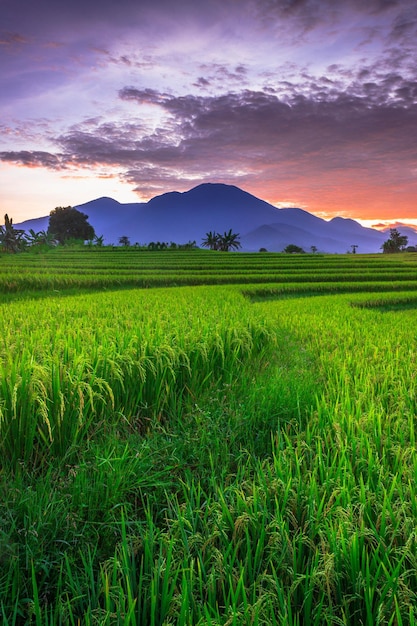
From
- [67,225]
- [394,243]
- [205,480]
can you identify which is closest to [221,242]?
[67,225]

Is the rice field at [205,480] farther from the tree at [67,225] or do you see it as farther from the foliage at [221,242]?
the tree at [67,225]

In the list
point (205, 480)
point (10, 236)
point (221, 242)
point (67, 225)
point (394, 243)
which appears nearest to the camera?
point (205, 480)

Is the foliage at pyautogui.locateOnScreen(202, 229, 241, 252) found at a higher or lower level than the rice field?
higher

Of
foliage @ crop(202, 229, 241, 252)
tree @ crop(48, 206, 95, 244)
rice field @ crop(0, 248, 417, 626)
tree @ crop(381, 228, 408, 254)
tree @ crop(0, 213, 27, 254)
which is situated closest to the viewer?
rice field @ crop(0, 248, 417, 626)

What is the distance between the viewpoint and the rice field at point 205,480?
1.42 m

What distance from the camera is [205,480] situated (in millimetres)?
2449

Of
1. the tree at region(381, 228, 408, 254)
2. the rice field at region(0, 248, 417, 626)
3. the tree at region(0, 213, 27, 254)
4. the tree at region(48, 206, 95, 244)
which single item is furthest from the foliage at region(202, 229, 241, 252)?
the rice field at region(0, 248, 417, 626)

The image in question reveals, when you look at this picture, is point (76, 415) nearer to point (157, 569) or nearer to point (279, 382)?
point (157, 569)

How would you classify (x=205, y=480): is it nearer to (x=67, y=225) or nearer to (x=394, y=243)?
(x=67, y=225)

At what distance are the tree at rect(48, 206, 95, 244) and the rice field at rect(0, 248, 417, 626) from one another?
69.7 m

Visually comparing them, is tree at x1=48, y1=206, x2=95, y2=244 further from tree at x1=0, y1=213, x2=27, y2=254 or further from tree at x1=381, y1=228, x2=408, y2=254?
tree at x1=381, y1=228, x2=408, y2=254

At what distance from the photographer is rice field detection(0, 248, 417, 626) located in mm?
1417

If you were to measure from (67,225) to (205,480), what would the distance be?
242 feet

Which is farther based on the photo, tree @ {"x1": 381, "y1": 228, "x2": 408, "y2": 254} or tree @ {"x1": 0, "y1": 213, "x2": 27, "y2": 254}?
tree @ {"x1": 381, "y1": 228, "x2": 408, "y2": 254}
